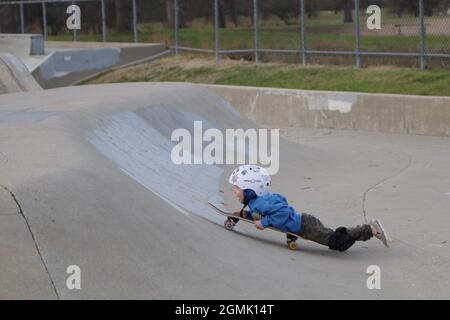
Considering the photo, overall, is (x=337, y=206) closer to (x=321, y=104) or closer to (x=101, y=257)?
(x=101, y=257)

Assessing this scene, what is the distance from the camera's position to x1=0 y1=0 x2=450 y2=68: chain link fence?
65.0ft

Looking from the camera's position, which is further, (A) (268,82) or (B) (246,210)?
(A) (268,82)

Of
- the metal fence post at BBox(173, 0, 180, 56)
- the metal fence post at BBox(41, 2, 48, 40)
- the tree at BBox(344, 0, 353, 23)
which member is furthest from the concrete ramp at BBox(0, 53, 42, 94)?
the metal fence post at BBox(41, 2, 48, 40)

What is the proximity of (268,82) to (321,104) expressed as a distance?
3762 millimetres

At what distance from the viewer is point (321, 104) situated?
17875 millimetres

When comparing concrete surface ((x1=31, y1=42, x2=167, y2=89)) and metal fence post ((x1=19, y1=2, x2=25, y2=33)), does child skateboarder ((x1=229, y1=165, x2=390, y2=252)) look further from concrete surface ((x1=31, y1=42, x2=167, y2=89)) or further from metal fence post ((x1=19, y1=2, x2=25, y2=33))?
metal fence post ((x1=19, y1=2, x2=25, y2=33))

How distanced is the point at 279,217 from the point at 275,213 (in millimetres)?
49

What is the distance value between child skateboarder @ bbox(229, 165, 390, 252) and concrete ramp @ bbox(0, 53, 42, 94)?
9.98 m

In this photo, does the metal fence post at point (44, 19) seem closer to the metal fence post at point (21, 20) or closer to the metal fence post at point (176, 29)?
the metal fence post at point (21, 20)

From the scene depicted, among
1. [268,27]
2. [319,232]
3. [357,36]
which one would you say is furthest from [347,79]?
[319,232]

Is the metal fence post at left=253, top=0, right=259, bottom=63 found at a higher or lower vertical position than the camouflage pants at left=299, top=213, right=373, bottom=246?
higher

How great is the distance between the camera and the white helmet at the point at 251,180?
8.36 metres

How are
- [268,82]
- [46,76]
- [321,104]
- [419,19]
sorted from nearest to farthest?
[321,104]
[419,19]
[268,82]
[46,76]

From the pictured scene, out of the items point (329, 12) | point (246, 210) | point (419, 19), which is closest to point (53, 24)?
point (329, 12)
